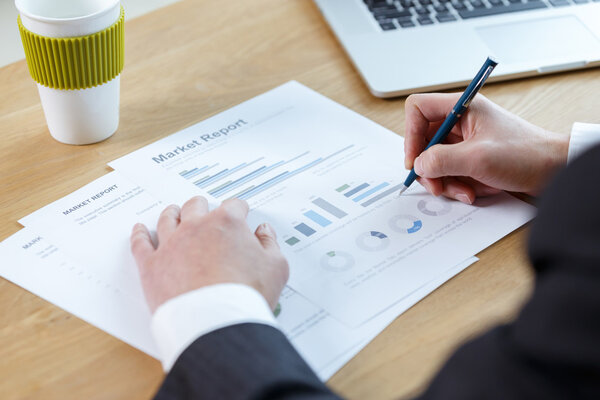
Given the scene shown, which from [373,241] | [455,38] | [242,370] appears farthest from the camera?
[455,38]

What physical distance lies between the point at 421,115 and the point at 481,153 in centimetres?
11

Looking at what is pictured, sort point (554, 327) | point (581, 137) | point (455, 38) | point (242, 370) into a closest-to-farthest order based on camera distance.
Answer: point (554, 327), point (242, 370), point (581, 137), point (455, 38)

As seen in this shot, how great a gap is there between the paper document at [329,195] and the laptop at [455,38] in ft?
0.40

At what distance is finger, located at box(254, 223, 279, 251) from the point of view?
0.71m

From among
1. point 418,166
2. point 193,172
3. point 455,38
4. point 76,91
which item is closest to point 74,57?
point 76,91

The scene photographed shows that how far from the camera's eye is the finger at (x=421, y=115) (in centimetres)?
86

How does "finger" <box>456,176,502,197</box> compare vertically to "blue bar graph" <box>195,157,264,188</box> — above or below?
below

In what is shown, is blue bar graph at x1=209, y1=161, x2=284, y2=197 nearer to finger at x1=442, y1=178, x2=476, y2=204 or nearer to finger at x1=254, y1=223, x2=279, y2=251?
finger at x1=254, y1=223, x2=279, y2=251

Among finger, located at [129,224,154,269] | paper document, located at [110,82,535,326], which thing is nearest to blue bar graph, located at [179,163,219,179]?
paper document, located at [110,82,535,326]

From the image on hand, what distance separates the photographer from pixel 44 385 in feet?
2.01

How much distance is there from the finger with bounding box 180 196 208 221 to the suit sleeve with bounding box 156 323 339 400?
18 centimetres

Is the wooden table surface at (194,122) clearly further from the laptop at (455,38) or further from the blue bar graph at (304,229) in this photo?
the blue bar graph at (304,229)

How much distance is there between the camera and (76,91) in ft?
2.72

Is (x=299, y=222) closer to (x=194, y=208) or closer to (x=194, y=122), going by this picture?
(x=194, y=208)
